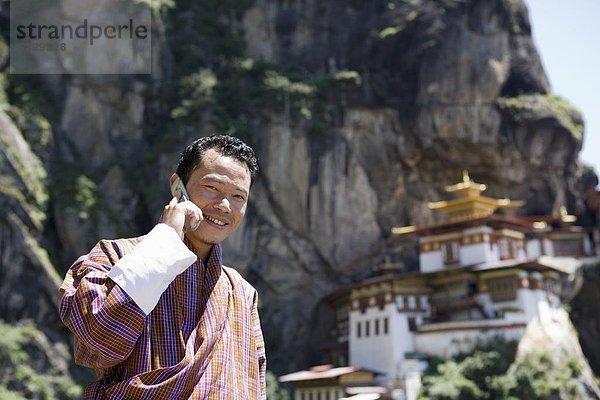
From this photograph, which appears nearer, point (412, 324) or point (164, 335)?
point (164, 335)

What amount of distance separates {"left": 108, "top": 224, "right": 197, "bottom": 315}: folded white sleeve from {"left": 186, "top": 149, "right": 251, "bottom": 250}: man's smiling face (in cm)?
35

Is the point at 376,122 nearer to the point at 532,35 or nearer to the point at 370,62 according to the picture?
the point at 370,62

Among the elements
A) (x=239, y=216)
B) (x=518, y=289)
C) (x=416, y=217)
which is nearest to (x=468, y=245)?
(x=518, y=289)

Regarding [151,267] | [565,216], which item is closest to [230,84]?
[565,216]

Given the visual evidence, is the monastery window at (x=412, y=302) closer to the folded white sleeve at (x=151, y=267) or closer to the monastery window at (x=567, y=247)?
the monastery window at (x=567, y=247)

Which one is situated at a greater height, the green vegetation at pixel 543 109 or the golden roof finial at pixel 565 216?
the green vegetation at pixel 543 109

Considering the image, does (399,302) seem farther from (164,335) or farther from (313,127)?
(164,335)

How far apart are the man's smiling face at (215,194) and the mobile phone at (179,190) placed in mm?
22

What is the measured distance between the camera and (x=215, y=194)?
9.75 ft

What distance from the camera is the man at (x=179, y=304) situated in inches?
96.7

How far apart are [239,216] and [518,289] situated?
25.9 metres

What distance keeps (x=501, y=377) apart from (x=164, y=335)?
2316 cm

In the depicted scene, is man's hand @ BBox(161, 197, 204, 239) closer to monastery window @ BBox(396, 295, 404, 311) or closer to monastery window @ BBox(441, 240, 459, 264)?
monastery window @ BBox(396, 295, 404, 311)

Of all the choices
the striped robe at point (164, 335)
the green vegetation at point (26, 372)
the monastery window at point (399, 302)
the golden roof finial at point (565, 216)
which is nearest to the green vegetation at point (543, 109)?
the golden roof finial at point (565, 216)
